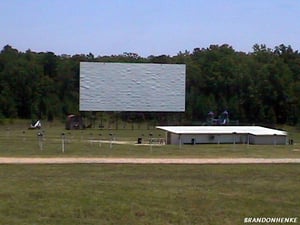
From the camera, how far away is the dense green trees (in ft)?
356

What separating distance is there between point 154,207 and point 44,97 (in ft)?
330

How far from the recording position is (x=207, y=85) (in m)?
117

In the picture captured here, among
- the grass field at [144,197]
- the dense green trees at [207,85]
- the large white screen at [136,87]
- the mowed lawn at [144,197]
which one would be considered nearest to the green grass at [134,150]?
the grass field at [144,197]

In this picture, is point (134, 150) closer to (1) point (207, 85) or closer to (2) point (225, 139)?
(2) point (225, 139)

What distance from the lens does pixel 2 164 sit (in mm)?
28469

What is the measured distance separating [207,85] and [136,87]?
36.3 metres

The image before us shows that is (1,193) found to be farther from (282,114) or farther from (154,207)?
(282,114)

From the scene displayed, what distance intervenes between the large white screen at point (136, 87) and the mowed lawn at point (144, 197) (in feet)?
191

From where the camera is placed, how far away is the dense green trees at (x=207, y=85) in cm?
10850

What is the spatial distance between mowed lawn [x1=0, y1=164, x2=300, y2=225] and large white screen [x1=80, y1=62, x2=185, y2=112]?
191 feet

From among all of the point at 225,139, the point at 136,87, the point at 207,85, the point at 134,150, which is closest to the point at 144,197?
the point at 134,150

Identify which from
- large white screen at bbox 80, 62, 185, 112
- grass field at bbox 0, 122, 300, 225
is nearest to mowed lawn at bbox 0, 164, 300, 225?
grass field at bbox 0, 122, 300, 225

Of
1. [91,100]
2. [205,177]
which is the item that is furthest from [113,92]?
[205,177]

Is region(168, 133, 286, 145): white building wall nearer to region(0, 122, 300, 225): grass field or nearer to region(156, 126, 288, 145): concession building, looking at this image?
region(156, 126, 288, 145): concession building
